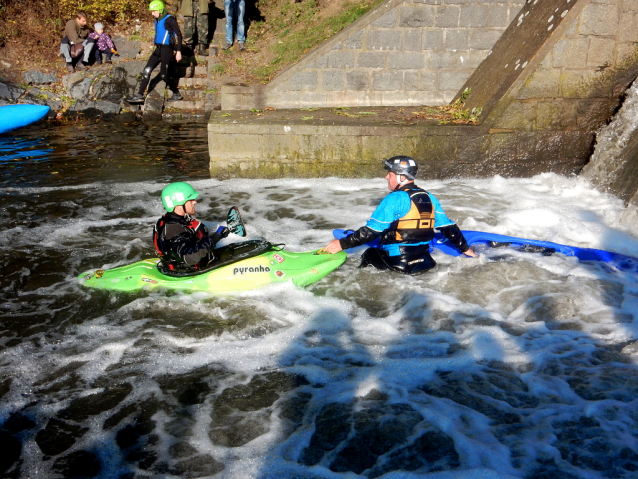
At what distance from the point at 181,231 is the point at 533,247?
3886mm

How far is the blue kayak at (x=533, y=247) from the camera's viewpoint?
6114 mm

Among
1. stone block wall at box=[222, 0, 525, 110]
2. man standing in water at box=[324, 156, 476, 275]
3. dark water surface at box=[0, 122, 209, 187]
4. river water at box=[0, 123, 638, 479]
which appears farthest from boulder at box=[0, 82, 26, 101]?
man standing in water at box=[324, 156, 476, 275]

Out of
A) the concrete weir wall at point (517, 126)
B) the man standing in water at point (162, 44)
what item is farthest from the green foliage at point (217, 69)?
the concrete weir wall at point (517, 126)

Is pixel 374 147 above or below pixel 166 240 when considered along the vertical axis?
above

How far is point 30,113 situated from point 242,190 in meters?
7.48

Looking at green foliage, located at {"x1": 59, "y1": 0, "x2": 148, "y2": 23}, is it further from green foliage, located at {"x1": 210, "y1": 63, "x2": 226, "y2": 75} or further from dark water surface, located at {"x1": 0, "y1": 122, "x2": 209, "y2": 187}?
dark water surface, located at {"x1": 0, "y1": 122, "x2": 209, "y2": 187}

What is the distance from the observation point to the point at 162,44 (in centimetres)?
1384

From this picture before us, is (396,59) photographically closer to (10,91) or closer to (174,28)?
(174,28)

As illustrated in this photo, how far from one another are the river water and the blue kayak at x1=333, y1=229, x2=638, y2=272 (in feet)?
0.44

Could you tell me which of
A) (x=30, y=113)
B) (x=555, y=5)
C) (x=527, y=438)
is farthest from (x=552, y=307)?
(x=30, y=113)

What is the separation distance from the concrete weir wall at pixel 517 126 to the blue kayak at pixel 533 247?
2593 mm

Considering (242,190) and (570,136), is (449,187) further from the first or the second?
(242,190)

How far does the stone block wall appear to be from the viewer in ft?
32.6

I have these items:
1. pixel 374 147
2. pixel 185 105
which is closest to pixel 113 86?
pixel 185 105
